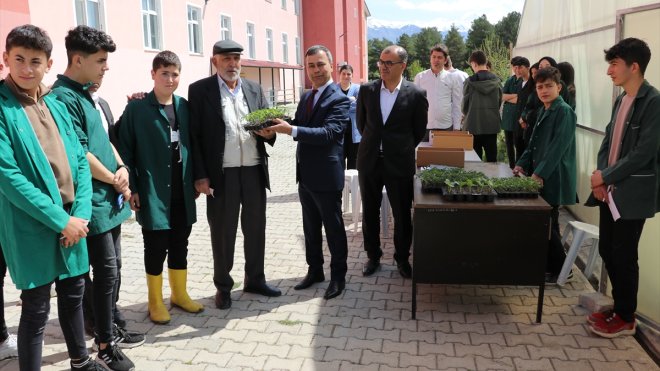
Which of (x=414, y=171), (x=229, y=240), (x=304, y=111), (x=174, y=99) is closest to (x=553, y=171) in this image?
(x=414, y=171)

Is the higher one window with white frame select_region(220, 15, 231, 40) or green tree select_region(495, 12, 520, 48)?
green tree select_region(495, 12, 520, 48)

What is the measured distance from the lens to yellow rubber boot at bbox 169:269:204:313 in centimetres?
434

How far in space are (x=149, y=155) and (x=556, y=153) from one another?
3.19 m

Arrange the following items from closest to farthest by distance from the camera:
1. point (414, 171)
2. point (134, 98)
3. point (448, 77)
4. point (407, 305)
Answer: point (134, 98), point (407, 305), point (414, 171), point (448, 77)

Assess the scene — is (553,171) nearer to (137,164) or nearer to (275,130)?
(275,130)

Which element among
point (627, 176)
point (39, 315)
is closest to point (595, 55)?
point (627, 176)

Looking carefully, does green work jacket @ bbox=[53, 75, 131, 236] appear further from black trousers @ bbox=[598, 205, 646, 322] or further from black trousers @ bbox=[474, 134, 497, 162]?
black trousers @ bbox=[474, 134, 497, 162]

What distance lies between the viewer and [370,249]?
523 cm

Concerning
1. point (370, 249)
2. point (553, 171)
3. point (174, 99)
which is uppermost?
point (174, 99)

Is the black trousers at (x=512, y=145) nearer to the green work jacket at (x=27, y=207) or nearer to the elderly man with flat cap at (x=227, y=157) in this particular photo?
the elderly man with flat cap at (x=227, y=157)

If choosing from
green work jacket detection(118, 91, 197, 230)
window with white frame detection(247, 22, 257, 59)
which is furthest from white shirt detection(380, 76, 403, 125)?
window with white frame detection(247, 22, 257, 59)

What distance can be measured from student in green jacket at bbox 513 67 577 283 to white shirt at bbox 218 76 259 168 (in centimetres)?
232

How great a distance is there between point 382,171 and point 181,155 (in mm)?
1817

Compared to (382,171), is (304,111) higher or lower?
higher
